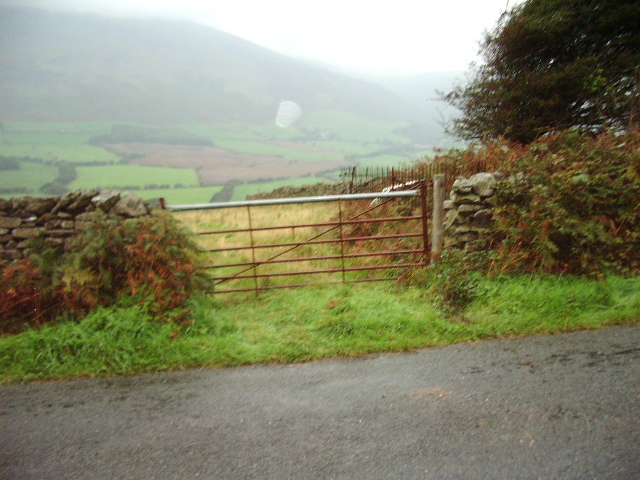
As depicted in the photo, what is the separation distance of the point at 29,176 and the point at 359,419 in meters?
12.1

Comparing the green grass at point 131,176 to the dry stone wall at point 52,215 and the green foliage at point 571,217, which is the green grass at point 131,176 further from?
the green foliage at point 571,217

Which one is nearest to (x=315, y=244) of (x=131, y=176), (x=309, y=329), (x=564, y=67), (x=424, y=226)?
(x=424, y=226)

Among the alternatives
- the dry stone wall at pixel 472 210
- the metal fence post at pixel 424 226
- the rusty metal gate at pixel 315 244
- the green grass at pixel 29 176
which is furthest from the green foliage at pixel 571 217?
the green grass at pixel 29 176

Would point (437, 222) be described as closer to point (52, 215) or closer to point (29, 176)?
point (52, 215)

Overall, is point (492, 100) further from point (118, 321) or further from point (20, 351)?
point (20, 351)

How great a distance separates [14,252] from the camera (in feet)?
18.5

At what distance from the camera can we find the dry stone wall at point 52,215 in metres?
5.55

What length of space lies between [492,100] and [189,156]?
1160 cm

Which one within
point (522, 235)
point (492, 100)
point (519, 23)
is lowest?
point (522, 235)

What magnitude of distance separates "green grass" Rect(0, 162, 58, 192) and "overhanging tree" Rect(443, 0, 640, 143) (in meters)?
11.8

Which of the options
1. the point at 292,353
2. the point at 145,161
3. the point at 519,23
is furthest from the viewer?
the point at 145,161

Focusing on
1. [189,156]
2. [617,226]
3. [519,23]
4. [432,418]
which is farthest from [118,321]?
[189,156]

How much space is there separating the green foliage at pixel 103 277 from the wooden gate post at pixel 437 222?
141 inches

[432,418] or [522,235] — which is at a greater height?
[522,235]
